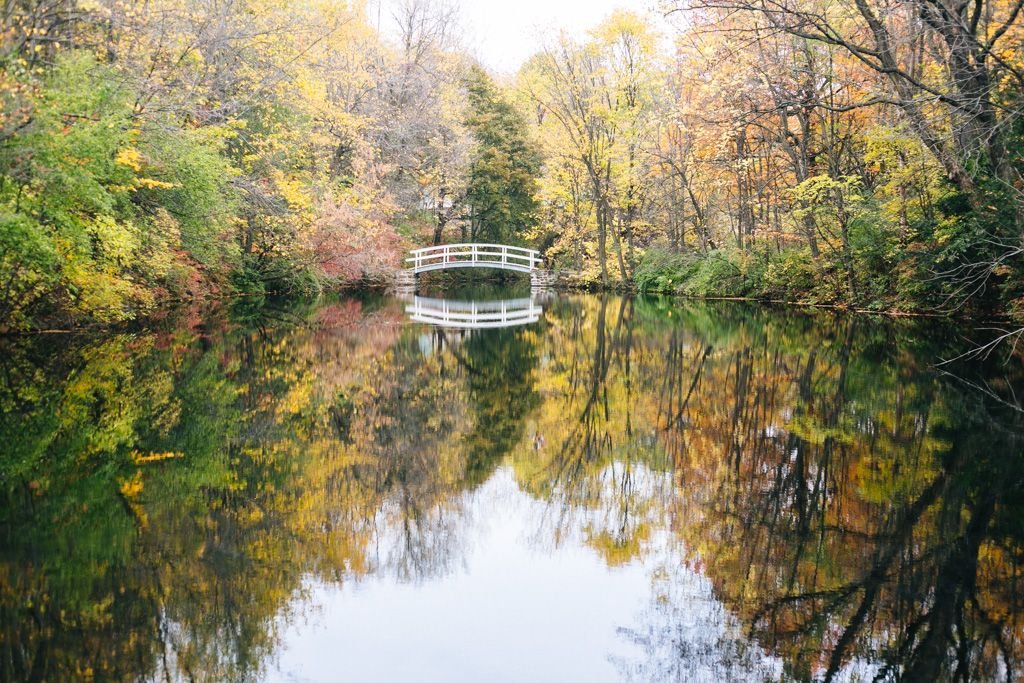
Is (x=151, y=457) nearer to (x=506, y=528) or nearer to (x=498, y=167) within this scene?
(x=506, y=528)

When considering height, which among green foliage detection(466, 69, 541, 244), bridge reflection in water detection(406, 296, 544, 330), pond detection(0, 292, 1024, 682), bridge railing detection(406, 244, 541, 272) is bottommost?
pond detection(0, 292, 1024, 682)

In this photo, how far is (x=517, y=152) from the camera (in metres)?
41.6

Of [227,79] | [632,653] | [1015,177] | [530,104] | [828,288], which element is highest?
[530,104]

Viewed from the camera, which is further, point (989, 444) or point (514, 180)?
point (514, 180)

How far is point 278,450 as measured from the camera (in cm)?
749

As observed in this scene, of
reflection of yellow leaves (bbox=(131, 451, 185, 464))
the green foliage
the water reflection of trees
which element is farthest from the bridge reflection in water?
reflection of yellow leaves (bbox=(131, 451, 185, 464))

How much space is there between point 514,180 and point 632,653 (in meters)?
38.3

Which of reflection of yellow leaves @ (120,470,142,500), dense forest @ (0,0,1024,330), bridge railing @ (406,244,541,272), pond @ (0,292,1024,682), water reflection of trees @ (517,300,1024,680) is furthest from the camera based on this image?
bridge railing @ (406,244,541,272)

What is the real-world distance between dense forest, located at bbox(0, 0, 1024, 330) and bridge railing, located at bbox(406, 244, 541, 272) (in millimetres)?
1124

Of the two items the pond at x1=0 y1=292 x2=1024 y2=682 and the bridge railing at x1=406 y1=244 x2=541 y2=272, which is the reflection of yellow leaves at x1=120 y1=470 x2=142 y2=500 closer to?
the pond at x1=0 y1=292 x2=1024 y2=682

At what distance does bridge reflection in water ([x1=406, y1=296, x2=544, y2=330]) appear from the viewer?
2155cm

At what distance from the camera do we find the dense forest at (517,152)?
13.3 m

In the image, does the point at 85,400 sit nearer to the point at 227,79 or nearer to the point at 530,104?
the point at 227,79

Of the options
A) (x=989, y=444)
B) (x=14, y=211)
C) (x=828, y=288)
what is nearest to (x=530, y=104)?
(x=828, y=288)
